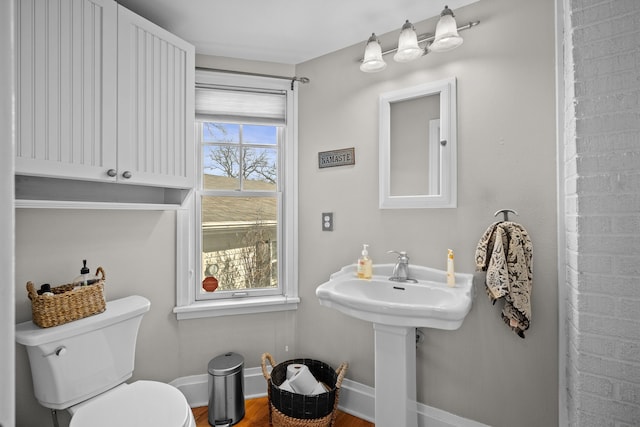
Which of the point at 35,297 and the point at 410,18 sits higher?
the point at 410,18

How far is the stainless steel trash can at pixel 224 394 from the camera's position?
190cm

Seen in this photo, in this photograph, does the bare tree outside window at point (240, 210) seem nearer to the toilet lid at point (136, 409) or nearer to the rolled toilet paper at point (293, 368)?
the rolled toilet paper at point (293, 368)

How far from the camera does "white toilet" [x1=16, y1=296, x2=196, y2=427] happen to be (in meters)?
1.27

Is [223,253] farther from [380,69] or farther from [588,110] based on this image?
[588,110]

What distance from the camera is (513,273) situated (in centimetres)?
146

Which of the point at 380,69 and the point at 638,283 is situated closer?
the point at 638,283

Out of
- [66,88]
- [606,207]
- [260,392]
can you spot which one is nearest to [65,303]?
[66,88]

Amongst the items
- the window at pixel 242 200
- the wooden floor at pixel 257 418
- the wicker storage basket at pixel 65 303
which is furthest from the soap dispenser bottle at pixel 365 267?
the wicker storage basket at pixel 65 303

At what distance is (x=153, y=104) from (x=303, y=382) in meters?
1.78

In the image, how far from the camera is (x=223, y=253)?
7.41 feet

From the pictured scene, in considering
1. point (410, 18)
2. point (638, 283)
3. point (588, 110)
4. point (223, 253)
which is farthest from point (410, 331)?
point (410, 18)

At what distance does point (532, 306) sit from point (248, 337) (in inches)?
67.9

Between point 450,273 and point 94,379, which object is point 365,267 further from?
point 94,379

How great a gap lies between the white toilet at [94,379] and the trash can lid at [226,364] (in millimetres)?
450
